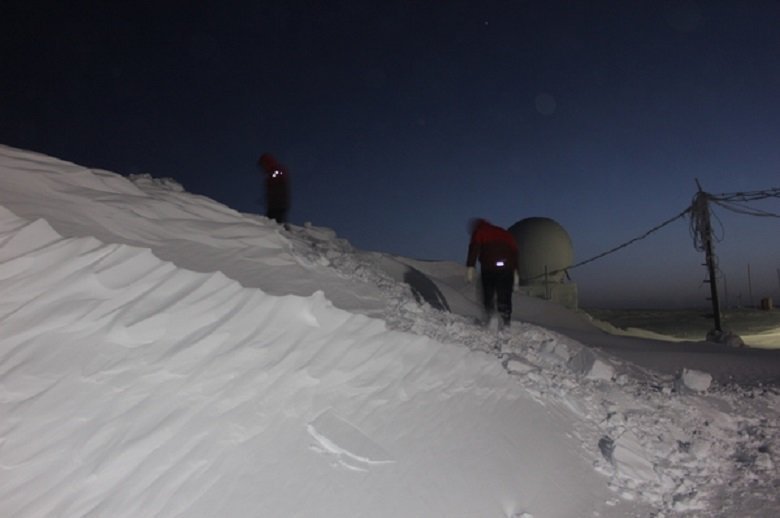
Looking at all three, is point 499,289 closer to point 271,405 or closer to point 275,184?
point 275,184

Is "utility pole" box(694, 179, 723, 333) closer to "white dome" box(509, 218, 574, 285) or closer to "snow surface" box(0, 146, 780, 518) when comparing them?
"white dome" box(509, 218, 574, 285)

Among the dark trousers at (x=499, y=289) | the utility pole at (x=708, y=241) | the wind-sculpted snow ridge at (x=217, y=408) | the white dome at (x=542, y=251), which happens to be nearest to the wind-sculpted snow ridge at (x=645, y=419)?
the wind-sculpted snow ridge at (x=217, y=408)

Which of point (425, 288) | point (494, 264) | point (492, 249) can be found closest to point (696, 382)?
point (494, 264)

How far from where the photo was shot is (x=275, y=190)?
26.9 feet

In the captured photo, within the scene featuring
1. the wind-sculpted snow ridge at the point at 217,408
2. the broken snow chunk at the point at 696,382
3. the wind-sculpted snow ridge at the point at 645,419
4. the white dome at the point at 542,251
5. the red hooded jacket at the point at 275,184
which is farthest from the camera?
the white dome at the point at 542,251

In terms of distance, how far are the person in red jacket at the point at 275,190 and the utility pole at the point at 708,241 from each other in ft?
29.8

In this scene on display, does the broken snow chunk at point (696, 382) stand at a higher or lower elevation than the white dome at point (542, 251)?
lower

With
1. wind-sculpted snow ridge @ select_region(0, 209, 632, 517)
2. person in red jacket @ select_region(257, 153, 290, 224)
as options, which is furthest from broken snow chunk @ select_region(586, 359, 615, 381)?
person in red jacket @ select_region(257, 153, 290, 224)

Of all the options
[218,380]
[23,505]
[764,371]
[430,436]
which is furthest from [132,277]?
[764,371]

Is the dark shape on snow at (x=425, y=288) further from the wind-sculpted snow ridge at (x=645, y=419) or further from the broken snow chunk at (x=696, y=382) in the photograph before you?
the broken snow chunk at (x=696, y=382)

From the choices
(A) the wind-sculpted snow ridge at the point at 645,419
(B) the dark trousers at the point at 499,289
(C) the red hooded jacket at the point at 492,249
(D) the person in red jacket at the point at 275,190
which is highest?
(D) the person in red jacket at the point at 275,190

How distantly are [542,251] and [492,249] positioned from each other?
1108 centimetres

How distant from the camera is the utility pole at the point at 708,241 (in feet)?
36.7

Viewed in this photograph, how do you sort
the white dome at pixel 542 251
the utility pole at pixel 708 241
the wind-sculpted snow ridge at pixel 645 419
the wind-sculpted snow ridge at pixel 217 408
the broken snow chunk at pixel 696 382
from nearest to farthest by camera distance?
the wind-sculpted snow ridge at pixel 217 408 → the wind-sculpted snow ridge at pixel 645 419 → the broken snow chunk at pixel 696 382 → the utility pole at pixel 708 241 → the white dome at pixel 542 251
